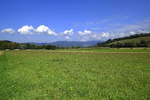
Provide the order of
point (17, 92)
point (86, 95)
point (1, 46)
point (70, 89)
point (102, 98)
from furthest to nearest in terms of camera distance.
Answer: point (1, 46) → point (70, 89) → point (17, 92) → point (86, 95) → point (102, 98)

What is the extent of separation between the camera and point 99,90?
8555 mm

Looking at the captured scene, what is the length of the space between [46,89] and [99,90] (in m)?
2.96

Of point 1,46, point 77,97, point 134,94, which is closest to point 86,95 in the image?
point 77,97

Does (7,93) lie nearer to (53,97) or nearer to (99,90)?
(53,97)

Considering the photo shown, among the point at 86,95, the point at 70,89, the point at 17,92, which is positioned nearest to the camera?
the point at 86,95

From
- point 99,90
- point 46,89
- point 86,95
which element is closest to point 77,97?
point 86,95

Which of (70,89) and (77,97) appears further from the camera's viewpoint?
(70,89)

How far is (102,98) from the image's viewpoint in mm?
7230

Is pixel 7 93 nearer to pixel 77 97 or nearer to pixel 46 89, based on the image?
pixel 46 89

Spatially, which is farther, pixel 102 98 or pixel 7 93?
pixel 7 93

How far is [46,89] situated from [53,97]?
4.97ft

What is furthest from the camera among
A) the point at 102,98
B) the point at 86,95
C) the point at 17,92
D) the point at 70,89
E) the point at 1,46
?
the point at 1,46

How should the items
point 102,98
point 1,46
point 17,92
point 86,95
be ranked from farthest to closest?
point 1,46 → point 17,92 → point 86,95 → point 102,98

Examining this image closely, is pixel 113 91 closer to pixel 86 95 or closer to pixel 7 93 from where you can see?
pixel 86 95
